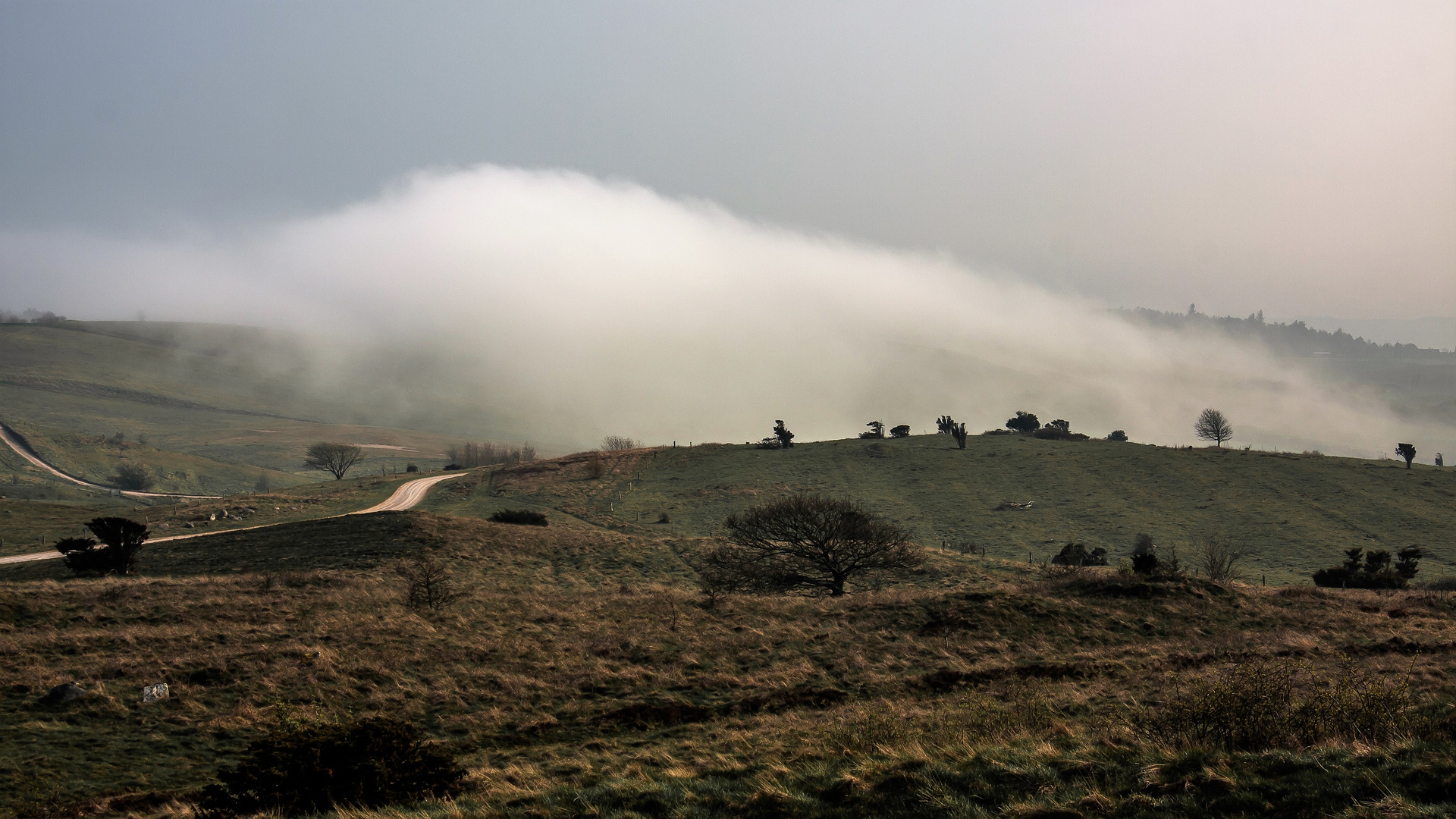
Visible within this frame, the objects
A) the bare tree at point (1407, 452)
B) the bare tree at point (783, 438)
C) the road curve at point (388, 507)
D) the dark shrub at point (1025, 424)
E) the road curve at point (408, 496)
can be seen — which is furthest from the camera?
the dark shrub at point (1025, 424)

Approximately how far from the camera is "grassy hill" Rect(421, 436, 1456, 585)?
6812cm

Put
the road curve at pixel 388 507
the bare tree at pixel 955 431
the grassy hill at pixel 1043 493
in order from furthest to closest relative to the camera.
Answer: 1. the bare tree at pixel 955 431
2. the grassy hill at pixel 1043 493
3. the road curve at pixel 388 507

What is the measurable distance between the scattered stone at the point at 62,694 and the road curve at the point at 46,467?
12221 cm

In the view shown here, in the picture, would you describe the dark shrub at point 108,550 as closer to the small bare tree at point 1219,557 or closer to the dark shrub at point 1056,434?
the small bare tree at point 1219,557

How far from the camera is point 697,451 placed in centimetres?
11031

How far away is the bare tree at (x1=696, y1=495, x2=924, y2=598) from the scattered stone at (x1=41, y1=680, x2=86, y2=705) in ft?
88.4

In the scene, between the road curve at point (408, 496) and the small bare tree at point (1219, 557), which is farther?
the road curve at point (408, 496)

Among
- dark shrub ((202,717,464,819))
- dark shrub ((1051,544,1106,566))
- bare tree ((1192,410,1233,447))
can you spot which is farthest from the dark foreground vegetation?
bare tree ((1192,410,1233,447))

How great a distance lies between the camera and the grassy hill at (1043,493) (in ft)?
224

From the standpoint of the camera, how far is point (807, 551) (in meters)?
45.8

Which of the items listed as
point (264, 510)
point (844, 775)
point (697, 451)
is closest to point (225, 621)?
point (844, 775)

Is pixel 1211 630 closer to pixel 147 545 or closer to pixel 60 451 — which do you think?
pixel 147 545

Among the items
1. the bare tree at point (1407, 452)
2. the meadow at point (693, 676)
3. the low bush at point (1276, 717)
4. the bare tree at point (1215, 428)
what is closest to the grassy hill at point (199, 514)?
the meadow at point (693, 676)

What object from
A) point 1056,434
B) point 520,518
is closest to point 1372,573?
point 520,518
